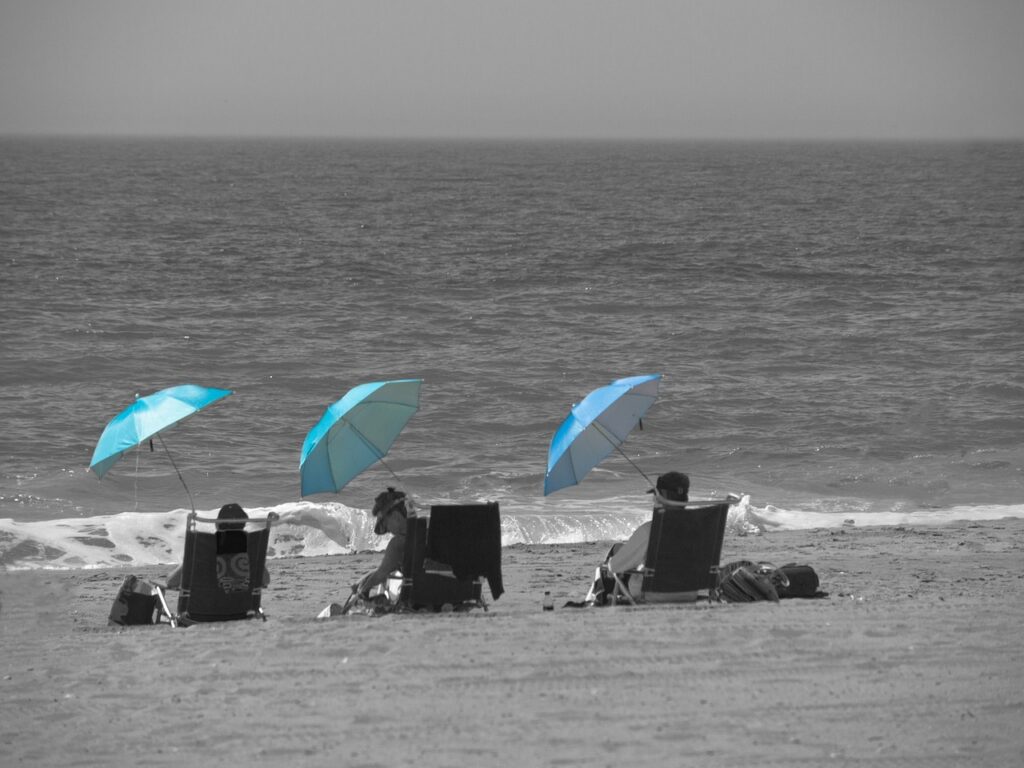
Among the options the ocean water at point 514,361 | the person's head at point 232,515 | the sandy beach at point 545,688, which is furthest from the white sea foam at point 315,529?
the person's head at point 232,515

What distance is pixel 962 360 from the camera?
21.1 meters

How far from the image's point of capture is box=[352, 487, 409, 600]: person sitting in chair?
24.4 ft

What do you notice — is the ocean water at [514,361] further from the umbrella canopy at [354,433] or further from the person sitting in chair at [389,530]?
the person sitting in chair at [389,530]

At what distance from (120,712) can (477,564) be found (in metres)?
2.38

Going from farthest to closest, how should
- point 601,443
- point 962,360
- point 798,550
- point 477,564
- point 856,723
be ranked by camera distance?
point 962,360 → point 798,550 → point 601,443 → point 477,564 → point 856,723

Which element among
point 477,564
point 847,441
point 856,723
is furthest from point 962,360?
point 856,723

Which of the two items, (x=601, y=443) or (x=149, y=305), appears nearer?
(x=601, y=443)

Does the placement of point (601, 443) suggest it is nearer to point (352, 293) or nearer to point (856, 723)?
point (856, 723)

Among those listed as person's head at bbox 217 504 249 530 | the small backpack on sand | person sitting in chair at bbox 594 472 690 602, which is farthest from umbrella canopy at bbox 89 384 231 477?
person sitting in chair at bbox 594 472 690 602

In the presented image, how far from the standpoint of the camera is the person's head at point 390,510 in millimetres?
7503

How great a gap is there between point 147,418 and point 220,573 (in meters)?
1.04

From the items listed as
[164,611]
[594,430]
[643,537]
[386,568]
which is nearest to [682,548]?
[643,537]

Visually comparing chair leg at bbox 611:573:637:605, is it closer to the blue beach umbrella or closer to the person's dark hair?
the person's dark hair

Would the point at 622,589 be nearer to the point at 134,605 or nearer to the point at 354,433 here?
the point at 354,433
